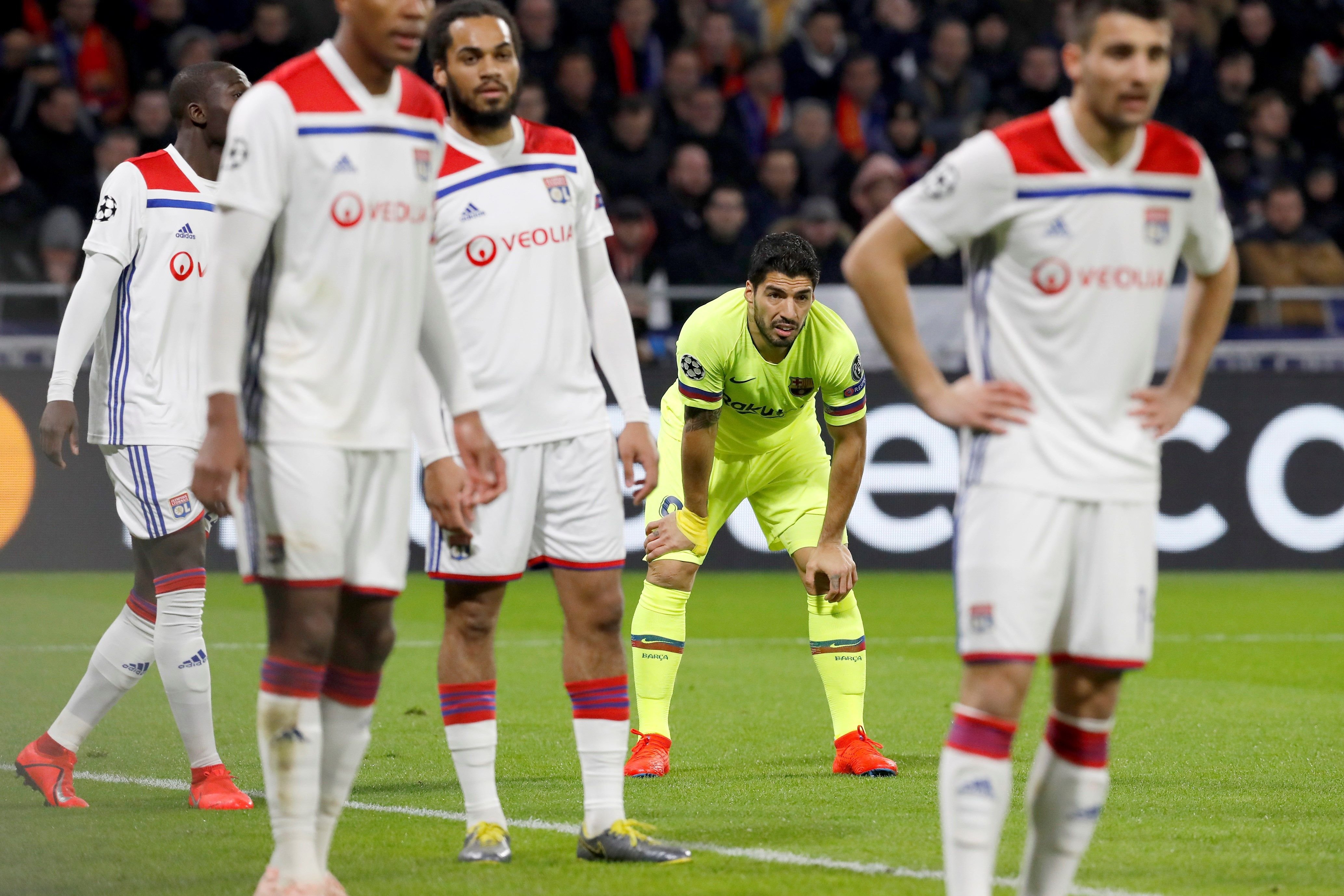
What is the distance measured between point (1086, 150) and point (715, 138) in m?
12.6

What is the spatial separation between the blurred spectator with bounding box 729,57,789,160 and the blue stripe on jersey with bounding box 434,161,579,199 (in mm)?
12134

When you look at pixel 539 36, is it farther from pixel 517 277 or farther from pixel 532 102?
pixel 517 277

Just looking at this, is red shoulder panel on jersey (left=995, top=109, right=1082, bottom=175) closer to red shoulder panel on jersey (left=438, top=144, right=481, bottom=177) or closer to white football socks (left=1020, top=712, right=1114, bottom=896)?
white football socks (left=1020, top=712, right=1114, bottom=896)

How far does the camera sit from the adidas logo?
6059mm

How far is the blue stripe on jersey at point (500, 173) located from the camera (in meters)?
5.02

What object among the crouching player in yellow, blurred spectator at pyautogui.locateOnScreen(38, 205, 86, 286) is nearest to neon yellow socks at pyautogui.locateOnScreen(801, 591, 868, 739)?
the crouching player in yellow

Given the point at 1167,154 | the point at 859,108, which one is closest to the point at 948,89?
the point at 859,108

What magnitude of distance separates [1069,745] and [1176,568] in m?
11.6

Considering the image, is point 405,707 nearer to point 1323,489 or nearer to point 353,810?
point 353,810

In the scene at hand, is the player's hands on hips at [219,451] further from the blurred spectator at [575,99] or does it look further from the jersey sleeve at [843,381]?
the blurred spectator at [575,99]

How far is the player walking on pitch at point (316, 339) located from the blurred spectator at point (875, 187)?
11.4m

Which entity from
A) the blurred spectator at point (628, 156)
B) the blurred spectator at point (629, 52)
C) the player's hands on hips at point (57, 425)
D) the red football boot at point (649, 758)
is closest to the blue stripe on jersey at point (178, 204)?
the player's hands on hips at point (57, 425)

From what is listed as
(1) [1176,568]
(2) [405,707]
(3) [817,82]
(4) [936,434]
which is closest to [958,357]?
(4) [936,434]

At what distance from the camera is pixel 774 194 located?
16.0m
